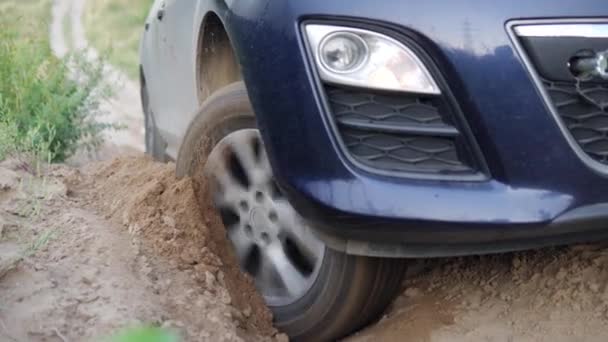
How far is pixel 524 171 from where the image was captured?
237 cm

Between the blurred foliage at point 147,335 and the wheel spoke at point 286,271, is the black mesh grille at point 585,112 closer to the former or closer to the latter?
the wheel spoke at point 286,271

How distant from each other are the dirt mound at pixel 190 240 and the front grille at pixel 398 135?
0.87 m

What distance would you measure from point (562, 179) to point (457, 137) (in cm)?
29

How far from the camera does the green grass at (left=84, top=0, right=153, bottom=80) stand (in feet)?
65.8

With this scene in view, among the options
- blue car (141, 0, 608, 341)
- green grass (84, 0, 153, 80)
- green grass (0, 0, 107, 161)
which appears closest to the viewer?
blue car (141, 0, 608, 341)

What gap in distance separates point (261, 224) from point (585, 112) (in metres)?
1.13

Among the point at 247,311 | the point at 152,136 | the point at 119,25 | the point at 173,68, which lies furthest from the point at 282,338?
the point at 119,25

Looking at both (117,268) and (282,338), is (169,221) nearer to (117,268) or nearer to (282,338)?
(117,268)

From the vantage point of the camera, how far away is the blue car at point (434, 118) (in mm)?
2330

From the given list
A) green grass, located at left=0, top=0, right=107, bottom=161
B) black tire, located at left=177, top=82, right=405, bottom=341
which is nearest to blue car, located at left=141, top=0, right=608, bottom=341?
black tire, located at left=177, top=82, right=405, bottom=341

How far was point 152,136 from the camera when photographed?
568 cm

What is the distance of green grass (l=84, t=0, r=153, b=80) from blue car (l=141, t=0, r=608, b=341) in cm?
1528

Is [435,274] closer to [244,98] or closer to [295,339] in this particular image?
[295,339]

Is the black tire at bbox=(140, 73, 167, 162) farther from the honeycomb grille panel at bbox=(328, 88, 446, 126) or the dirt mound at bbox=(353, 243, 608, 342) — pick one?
the honeycomb grille panel at bbox=(328, 88, 446, 126)
